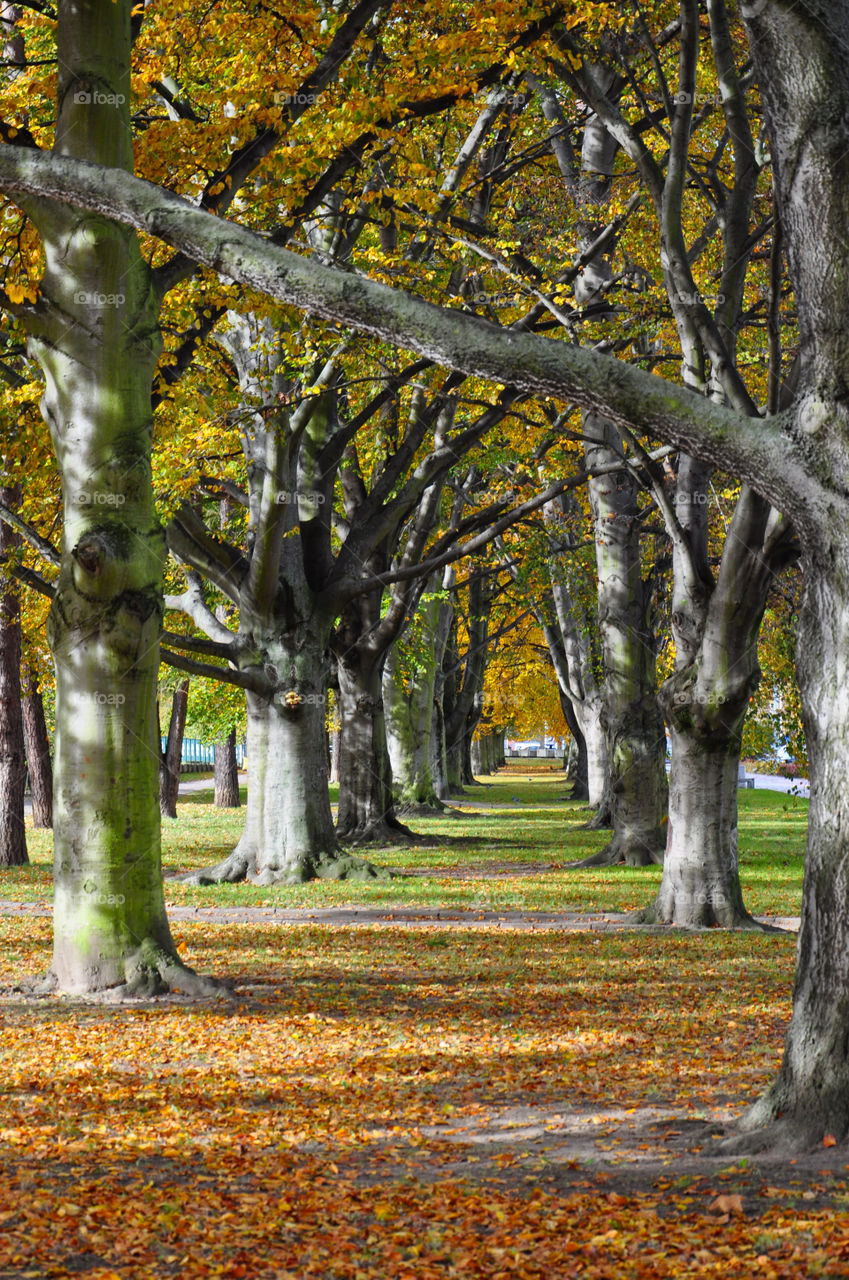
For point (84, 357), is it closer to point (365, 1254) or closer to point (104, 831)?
point (104, 831)

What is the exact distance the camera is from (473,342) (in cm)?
516

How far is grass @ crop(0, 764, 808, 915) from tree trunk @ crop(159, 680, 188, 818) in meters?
0.56

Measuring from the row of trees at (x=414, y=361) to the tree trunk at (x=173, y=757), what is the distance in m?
8.98

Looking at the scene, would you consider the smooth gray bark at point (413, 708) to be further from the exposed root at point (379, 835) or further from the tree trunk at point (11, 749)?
the tree trunk at point (11, 749)

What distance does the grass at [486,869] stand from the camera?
46.5 ft

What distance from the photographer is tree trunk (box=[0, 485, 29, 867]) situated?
59.2 ft

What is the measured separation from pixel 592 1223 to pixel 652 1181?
0.49 meters

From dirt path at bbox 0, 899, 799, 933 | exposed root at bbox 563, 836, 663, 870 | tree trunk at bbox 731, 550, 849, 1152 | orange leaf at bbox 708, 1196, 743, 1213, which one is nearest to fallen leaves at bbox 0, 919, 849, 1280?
orange leaf at bbox 708, 1196, 743, 1213

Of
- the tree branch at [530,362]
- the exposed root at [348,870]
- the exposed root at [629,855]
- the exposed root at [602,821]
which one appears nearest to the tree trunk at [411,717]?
the exposed root at [602,821]

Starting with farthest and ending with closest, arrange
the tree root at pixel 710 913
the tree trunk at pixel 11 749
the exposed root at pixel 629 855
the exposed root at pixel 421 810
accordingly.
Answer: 1. the exposed root at pixel 421 810
2. the tree trunk at pixel 11 749
3. the exposed root at pixel 629 855
4. the tree root at pixel 710 913

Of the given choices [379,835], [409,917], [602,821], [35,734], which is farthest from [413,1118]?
[602,821]

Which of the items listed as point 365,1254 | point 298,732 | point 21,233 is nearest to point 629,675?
point 298,732

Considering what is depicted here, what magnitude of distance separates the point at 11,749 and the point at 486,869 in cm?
706

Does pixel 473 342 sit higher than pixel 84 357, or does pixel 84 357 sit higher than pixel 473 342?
pixel 84 357
